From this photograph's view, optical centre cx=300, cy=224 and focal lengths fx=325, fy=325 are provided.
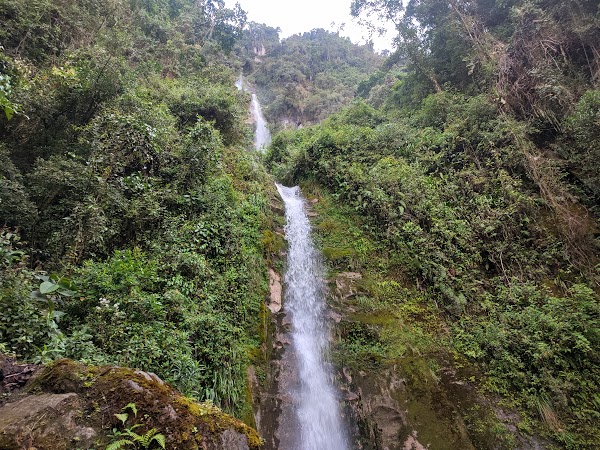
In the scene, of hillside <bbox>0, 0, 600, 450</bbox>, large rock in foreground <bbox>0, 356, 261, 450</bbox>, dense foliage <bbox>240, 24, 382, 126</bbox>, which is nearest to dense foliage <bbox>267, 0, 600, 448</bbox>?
hillside <bbox>0, 0, 600, 450</bbox>

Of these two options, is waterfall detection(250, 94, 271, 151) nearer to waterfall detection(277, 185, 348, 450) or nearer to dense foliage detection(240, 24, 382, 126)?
dense foliage detection(240, 24, 382, 126)

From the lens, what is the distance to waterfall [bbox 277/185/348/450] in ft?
22.0

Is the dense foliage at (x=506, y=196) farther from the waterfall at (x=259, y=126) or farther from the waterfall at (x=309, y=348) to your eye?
the waterfall at (x=259, y=126)

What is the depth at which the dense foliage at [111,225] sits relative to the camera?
183 inches

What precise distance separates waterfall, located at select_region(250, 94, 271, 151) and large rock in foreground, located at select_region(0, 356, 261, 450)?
26.3m

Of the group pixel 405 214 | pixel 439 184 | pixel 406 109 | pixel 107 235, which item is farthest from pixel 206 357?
pixel 406 109

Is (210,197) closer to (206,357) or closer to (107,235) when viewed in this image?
(107,235)

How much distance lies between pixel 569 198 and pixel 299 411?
970cm

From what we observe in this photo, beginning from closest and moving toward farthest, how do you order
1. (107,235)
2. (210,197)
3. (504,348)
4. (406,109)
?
1. (107,235)
2. (504,348)
3. (210,197)
4. (406,109)

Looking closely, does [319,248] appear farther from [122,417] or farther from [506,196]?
[122,417]

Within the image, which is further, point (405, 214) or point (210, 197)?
point (405, 214)

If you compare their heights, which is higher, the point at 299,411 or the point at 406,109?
the point at 406,109

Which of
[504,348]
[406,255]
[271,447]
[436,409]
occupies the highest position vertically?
[406,255]

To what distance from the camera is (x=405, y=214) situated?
1077 cm
